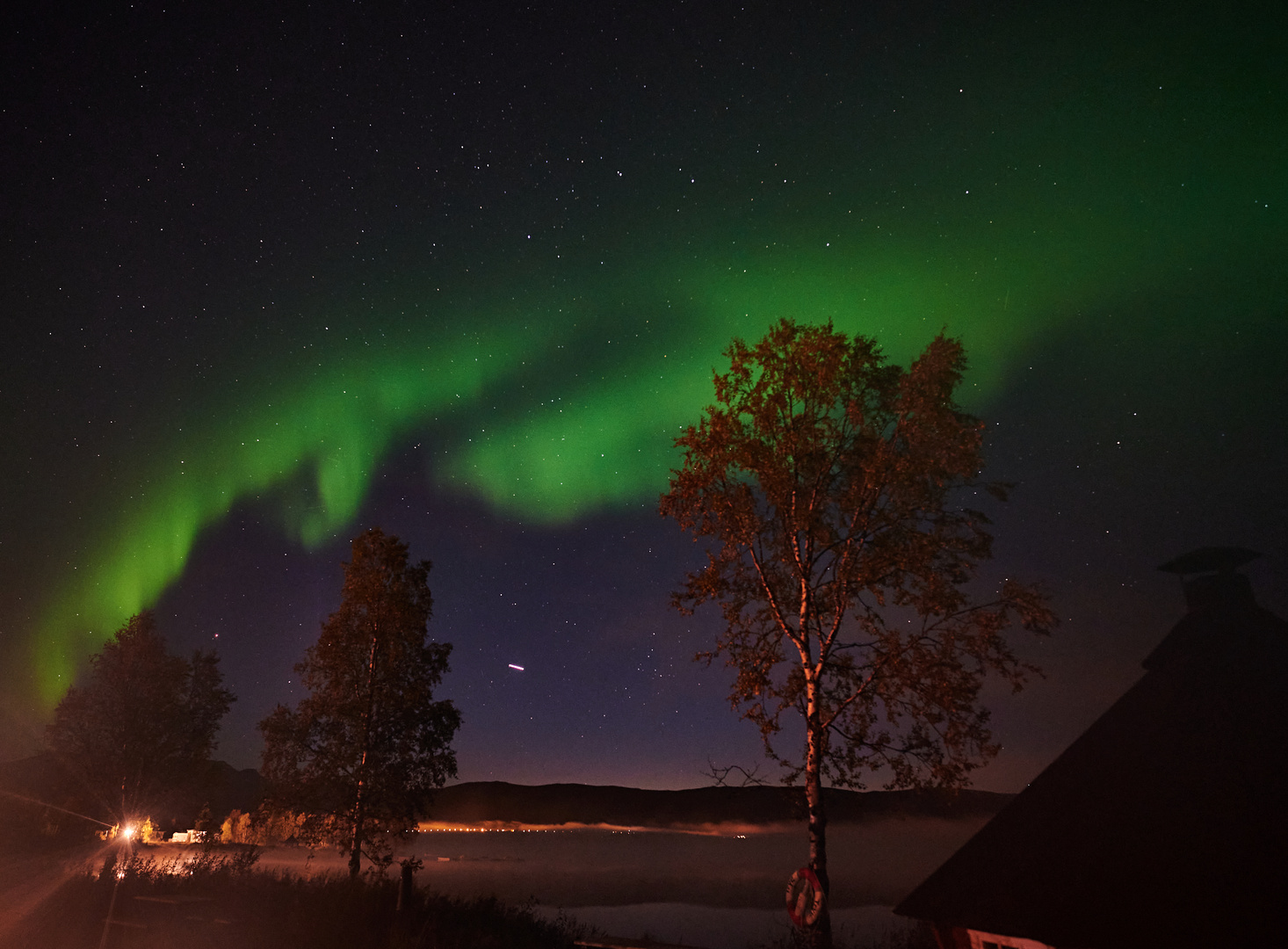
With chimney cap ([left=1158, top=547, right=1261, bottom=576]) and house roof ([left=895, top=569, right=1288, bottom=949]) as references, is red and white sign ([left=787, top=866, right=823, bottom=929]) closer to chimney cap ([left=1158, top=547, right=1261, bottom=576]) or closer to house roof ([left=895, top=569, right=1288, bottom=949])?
house roof ([left=895, top=569, right=1288, bottom=949])

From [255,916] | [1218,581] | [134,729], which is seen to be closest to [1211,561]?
[1218,581]

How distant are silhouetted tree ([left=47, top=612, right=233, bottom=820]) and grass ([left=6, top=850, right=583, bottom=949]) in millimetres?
18641

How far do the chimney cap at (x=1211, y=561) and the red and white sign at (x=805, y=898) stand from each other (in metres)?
13.5

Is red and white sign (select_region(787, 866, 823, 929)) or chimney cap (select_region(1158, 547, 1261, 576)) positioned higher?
chimney cap (select_region(1158, 547, 1261, 576))

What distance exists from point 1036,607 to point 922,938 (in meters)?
11.6

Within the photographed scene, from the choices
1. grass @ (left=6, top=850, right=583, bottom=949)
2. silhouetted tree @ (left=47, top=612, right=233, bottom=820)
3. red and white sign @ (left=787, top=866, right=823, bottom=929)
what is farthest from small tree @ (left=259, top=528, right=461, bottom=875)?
silhouetted tree @ (left=47, top=612, right=233, bottom=820)

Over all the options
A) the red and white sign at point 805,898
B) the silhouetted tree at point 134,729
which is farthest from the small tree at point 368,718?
the silhouetted tree at point 134,729

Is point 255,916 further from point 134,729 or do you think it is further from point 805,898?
point 134,729

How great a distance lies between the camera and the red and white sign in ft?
39.3

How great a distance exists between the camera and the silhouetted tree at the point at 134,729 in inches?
1367

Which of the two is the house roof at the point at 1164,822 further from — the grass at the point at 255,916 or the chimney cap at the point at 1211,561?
the grass at the point at 255,916

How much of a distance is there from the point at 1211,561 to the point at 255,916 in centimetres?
2465

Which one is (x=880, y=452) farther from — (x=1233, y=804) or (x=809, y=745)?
(x=1233, y=804)

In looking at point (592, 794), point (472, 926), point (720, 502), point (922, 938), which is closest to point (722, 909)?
point (922, 938)
